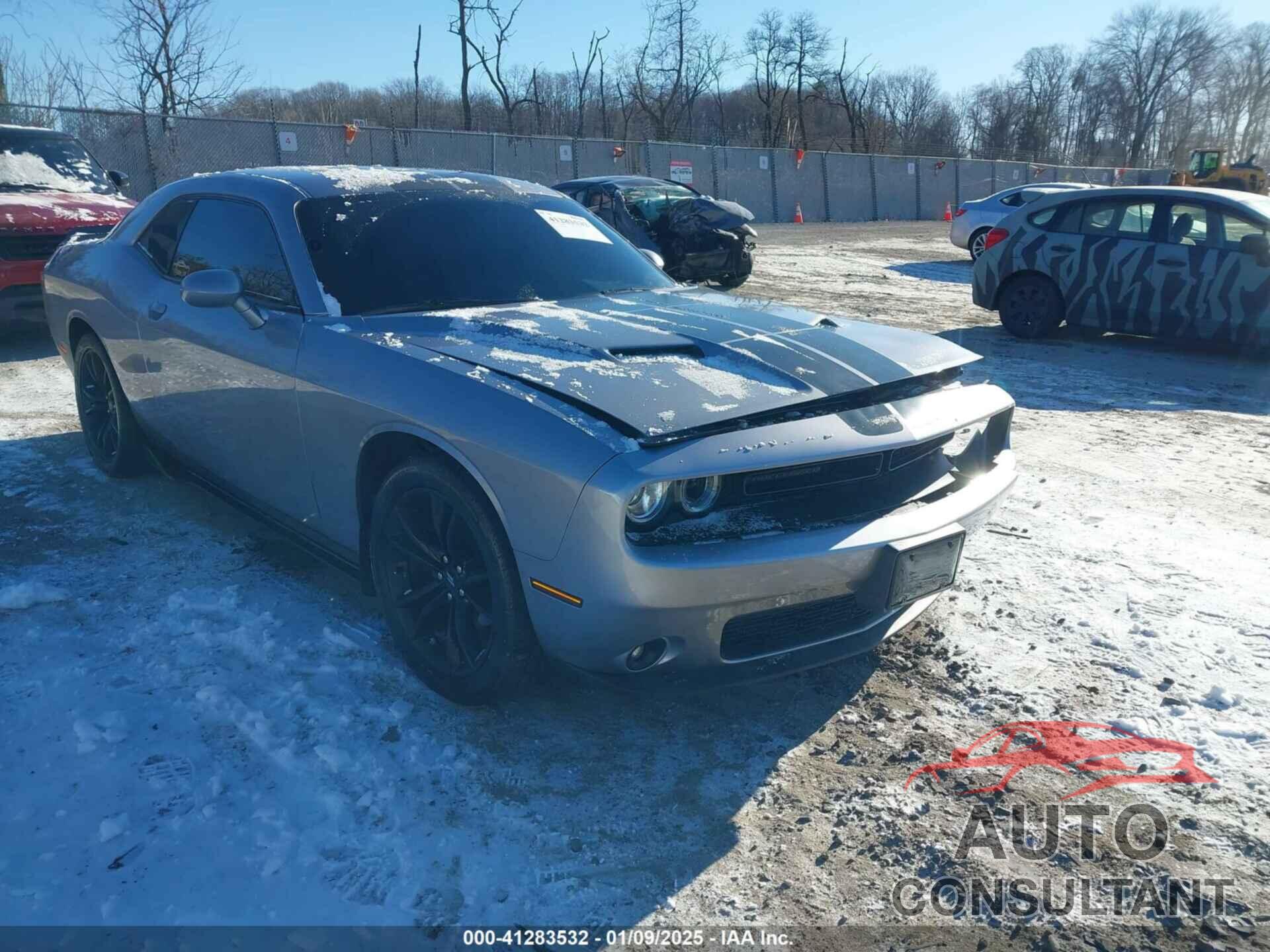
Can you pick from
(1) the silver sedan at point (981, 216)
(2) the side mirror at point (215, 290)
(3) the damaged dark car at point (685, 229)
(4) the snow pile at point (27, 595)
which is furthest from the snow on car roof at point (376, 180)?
(1) the silver sedan at point (981, 216)

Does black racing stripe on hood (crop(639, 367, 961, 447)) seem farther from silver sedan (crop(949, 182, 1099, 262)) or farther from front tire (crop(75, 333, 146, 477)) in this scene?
silver sedan (crop(949, 182, 1099, 262))

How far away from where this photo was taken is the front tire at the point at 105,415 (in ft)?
15.7

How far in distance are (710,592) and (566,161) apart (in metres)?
25.5

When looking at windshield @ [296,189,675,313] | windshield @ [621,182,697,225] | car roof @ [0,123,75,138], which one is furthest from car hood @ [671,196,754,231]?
windshield @ [296,189,675,313]

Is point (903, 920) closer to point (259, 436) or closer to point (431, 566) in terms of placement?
point (431, 566)

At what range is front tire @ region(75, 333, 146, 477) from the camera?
4777mm

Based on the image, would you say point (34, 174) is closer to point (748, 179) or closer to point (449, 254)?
point (449, 254)

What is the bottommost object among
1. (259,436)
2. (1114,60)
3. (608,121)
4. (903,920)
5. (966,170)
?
(903,920)

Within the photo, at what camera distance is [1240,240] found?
8.31 m

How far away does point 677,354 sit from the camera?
9.82 ft

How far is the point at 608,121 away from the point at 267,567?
55.9m

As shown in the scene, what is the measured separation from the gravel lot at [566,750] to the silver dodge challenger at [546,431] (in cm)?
31

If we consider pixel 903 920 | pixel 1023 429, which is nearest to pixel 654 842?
pixel 903 920

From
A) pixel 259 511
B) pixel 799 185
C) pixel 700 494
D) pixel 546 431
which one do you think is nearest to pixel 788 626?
pixel 700 494
